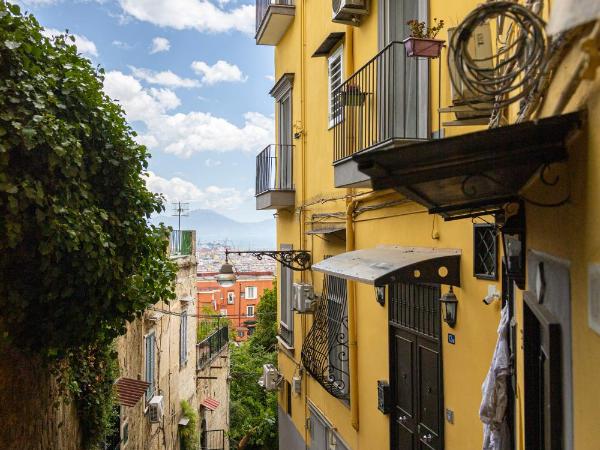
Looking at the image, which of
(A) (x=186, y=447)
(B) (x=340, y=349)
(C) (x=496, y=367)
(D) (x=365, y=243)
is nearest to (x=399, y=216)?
(D) (x=365, y=243)

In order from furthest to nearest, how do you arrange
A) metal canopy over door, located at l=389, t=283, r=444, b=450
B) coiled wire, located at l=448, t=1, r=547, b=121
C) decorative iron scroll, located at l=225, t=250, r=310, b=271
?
decorative iron scroll, located at l=225, t=250, r=310, b=271
metal canopy over door, located at l=389, t=283, r=444, b=450
coiled wire, located at l=448, t=1, r=547, b=121

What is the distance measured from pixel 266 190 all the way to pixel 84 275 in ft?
25.0

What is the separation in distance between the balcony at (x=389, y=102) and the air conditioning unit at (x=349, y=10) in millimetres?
1069

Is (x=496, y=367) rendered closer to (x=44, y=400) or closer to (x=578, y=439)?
(x=578, y=439)

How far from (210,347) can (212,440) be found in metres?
4.05

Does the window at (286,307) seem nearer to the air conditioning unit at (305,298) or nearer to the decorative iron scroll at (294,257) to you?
the decorative iron scroll at (294,257)

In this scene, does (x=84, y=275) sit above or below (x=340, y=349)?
above

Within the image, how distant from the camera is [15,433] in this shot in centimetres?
562

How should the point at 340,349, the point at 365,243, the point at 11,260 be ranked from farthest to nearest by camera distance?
the point at 340,349 < the point at 365,243 < the point at 11,260

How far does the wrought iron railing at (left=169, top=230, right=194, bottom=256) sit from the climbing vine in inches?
360

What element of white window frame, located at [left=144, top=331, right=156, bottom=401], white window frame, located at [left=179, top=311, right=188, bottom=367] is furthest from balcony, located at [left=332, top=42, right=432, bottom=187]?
white window frame, located at [left=179, top=311, right=188, bottom=367]

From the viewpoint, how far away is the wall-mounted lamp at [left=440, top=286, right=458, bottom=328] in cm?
549

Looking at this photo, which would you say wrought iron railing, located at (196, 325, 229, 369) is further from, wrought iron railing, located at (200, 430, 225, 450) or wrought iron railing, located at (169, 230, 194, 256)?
wrought iron railing, located at (169, 230, 194, 256)

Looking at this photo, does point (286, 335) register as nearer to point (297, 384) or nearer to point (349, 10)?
point (297, 384)
